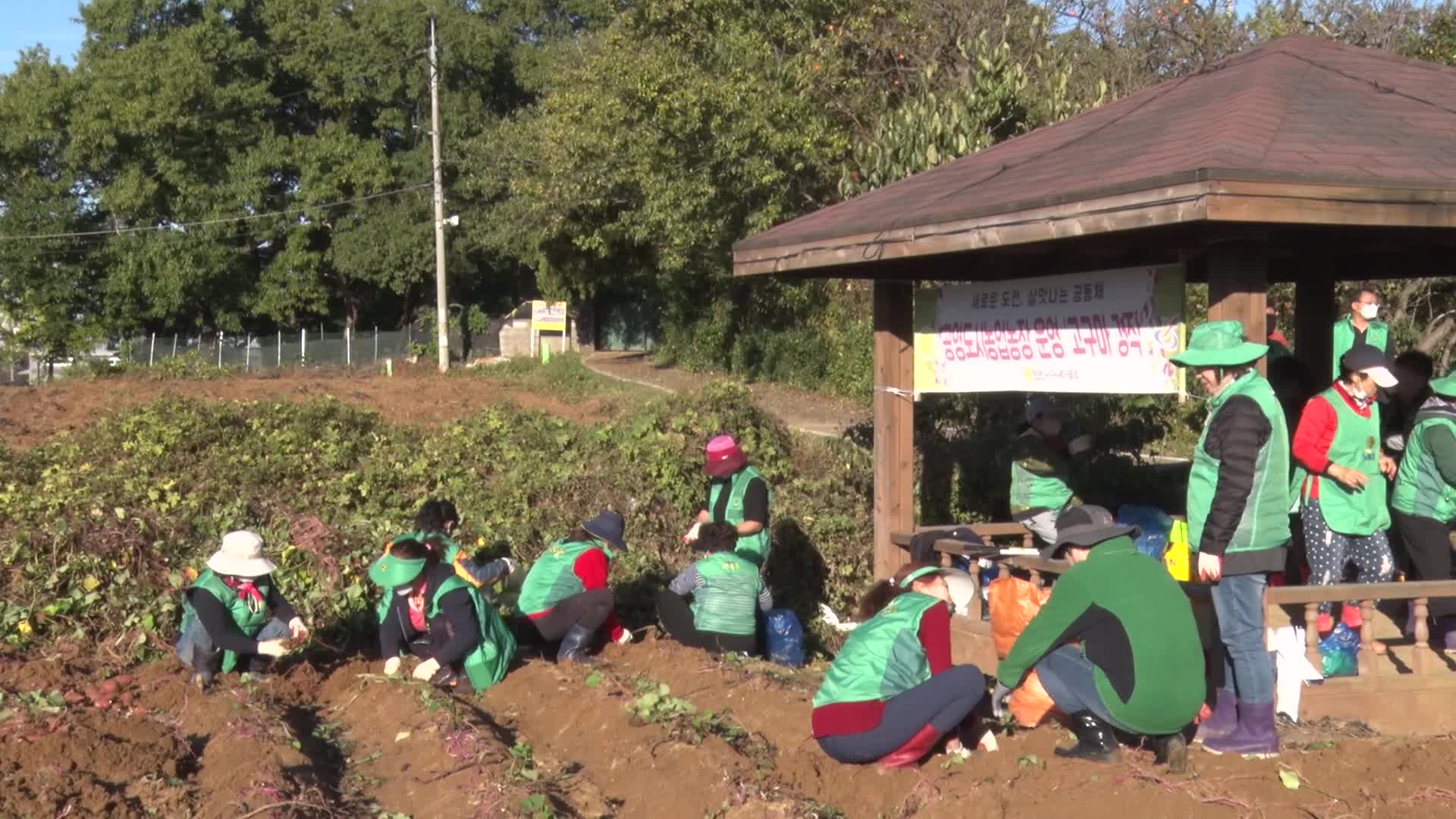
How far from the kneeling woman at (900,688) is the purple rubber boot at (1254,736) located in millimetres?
1040

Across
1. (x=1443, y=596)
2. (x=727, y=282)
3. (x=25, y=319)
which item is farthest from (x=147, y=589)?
(x=25, y=319)

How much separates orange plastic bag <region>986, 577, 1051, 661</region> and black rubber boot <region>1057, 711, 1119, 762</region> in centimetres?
170

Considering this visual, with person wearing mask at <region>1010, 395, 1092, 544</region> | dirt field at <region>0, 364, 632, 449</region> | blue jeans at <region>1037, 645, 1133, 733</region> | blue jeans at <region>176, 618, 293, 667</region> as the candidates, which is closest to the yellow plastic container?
person wearing mask at <region>1010, 395, 1092, 544</region>

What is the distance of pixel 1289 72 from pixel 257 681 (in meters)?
7.21

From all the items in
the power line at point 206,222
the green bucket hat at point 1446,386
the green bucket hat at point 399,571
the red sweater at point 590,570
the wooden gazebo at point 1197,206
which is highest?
the power line at point 206,222

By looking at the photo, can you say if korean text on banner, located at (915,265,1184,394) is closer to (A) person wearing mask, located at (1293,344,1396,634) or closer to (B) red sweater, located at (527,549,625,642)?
(A) person wearing mask, located at (1293,344,1396,634)

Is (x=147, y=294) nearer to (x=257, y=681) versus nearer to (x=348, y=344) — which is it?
(x=348, y=344)

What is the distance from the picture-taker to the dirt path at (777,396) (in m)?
24.4

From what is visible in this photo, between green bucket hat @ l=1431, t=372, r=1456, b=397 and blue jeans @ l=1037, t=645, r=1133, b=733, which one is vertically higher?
green bucket hat @ l=1431, t=372, r=1456, b=397

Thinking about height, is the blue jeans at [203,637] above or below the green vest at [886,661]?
below

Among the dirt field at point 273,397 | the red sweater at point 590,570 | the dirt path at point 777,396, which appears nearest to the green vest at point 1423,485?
the red sweater at point 590,570

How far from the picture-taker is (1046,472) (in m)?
9.62

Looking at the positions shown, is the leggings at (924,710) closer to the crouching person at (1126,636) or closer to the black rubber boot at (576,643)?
the crouching person at (1126,636)

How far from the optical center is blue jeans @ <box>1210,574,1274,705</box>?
234 inches
